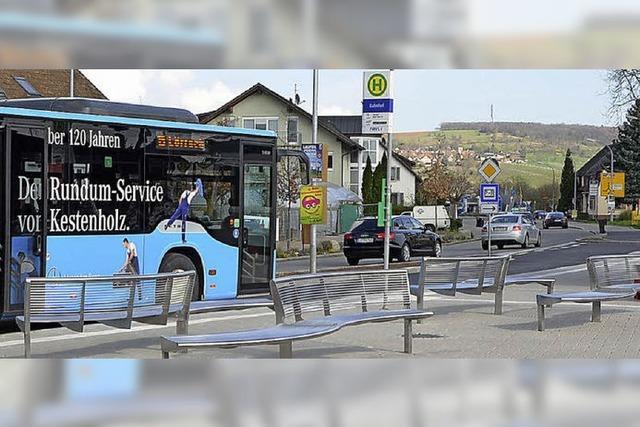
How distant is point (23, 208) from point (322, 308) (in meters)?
4.15

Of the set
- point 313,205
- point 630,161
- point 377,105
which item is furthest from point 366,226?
point 630,161

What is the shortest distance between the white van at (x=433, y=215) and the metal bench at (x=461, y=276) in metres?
40.0

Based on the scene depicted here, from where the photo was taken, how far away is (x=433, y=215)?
54812mm

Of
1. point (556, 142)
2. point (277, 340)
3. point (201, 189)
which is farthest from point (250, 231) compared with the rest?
point (556, 142)

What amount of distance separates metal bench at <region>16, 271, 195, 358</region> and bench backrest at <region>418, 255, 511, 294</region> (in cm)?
362

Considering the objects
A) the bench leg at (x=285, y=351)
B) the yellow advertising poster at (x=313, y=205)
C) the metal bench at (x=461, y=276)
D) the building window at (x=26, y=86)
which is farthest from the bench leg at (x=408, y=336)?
the building window at (x=26, y=86)

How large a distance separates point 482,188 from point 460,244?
22444 mm

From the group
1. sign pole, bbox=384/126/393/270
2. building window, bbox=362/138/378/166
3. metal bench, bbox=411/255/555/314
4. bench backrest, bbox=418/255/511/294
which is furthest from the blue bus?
building window, bbox=362/138/378/166

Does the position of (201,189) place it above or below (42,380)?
above

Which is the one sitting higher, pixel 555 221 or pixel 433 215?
pixel 433 215

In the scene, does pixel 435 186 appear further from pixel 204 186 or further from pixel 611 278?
pixel 611 278

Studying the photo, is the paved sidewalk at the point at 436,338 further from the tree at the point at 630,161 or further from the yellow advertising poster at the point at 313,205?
the tree at the point at 630,161

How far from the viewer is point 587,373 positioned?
839cm
